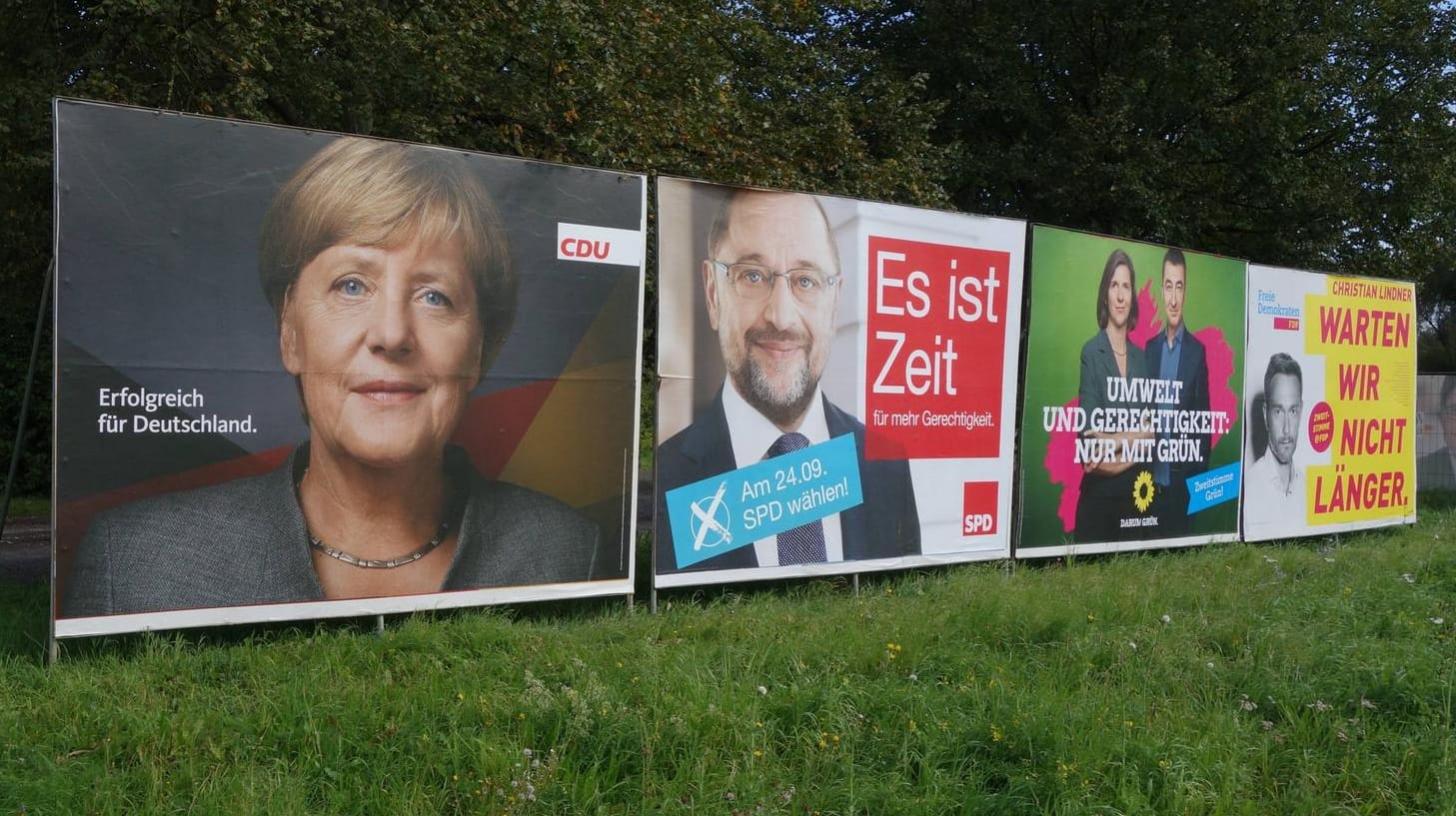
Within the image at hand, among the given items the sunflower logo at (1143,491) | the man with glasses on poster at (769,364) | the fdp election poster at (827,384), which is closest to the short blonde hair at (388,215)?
the fdp election poster at (827,384)

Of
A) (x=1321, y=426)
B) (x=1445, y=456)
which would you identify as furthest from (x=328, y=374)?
(x=1445, y=456)

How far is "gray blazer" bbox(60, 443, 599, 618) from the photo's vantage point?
5832 millimetres

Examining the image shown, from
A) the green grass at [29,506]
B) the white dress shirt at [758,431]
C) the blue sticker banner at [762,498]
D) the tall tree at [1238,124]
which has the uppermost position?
the tall tree at [1238,124]

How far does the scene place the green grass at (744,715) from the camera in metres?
4.60

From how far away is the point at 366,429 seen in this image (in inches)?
259

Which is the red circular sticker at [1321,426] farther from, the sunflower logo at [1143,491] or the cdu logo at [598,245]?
the cdu logo at [598,245]

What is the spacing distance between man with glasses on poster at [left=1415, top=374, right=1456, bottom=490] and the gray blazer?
16.0 metres

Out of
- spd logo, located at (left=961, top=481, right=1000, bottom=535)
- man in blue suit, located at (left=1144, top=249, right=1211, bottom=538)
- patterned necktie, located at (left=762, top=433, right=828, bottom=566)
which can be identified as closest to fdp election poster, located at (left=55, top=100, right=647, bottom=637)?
patterned necktie, located at (left=762, top=433, right=828, bottom=566)

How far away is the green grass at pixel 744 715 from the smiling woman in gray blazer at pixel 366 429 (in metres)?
0.32

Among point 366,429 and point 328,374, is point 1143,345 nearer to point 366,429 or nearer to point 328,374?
point 366,429

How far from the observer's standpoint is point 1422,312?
3462cm

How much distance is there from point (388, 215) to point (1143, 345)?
6.75m

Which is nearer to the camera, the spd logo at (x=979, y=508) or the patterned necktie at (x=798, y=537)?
the patterned necktie at (x=798, y=537)

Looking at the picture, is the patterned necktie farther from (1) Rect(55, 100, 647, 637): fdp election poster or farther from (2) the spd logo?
(2) the spd logo
